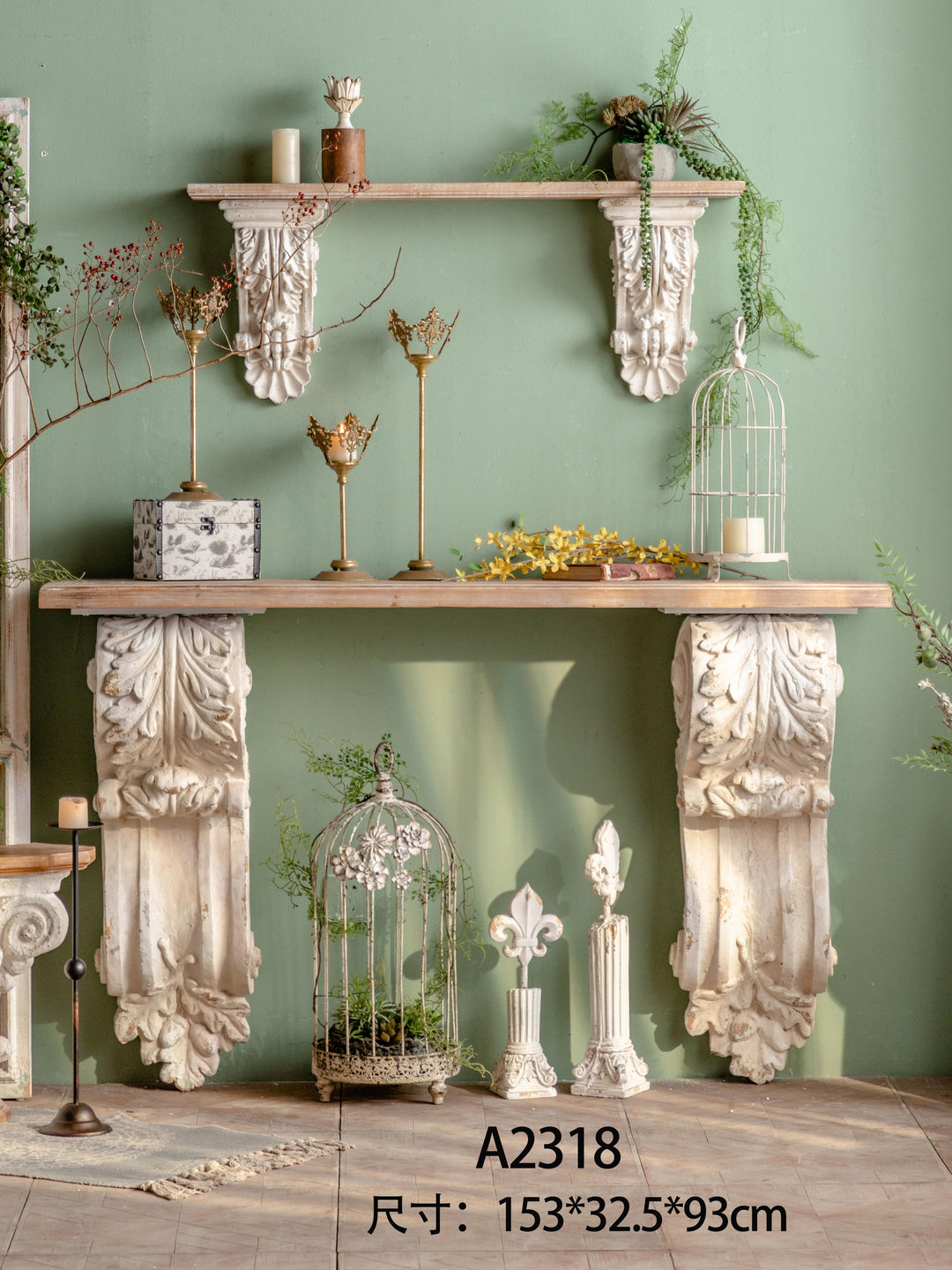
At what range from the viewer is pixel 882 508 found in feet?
11.8

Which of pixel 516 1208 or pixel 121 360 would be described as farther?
pixel 121 360

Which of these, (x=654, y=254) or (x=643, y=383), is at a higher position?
(x=654, y=254)

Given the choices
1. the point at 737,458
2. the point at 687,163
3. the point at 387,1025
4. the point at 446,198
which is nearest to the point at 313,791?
the point at 387,1025

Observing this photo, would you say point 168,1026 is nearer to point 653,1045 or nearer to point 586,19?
point 653,1045

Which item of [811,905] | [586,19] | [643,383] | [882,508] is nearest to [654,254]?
[643,383]

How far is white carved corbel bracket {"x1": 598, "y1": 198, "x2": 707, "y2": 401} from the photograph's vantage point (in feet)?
11.4

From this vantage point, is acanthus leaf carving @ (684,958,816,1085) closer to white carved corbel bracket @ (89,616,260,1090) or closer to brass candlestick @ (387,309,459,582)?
white carved corbel bracket @ (89,616,260,1090)

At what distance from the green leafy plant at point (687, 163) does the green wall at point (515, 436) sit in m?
0.04

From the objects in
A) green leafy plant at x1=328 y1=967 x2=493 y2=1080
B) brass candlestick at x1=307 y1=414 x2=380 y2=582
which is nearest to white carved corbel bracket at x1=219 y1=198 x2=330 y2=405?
brass candlestick at x1=307 y1=414 x2=380 y2=582

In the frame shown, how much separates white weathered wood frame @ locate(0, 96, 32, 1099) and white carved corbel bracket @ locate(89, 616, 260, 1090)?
23cm

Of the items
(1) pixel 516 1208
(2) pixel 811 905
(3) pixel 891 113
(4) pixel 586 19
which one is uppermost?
(4) pixel 586 19

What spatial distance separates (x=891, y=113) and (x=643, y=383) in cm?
89

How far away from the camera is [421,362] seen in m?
A: 3.40

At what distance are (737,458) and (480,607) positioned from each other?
0.76m
